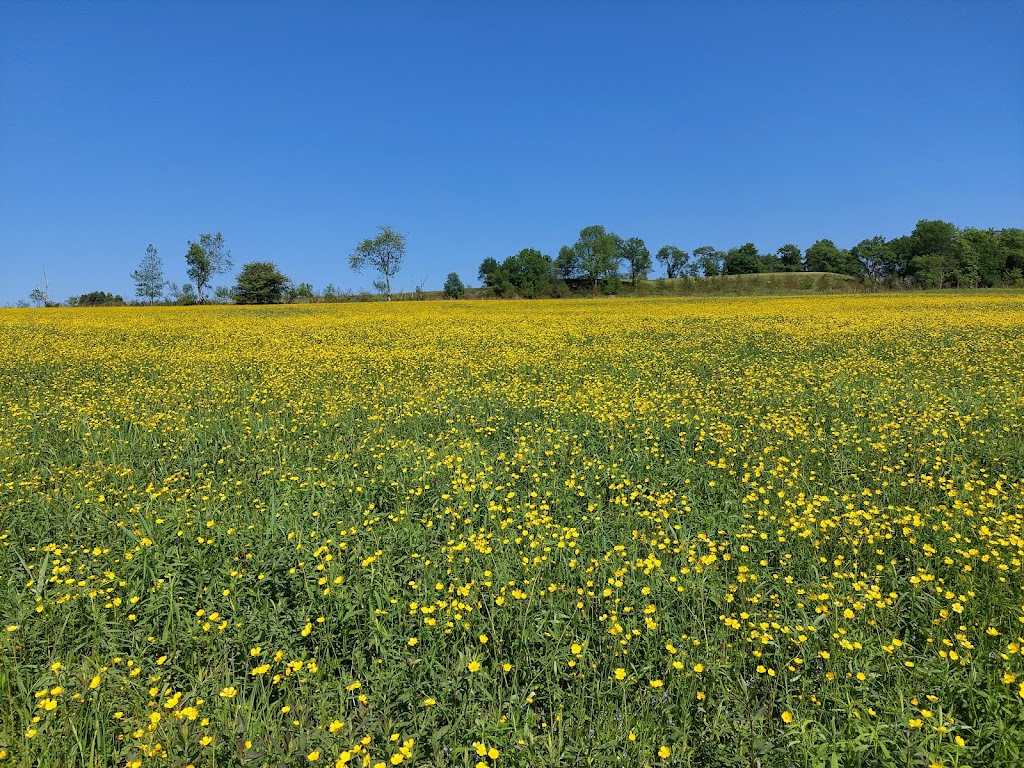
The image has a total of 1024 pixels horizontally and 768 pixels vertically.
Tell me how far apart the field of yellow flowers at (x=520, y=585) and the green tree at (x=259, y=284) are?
236 feet

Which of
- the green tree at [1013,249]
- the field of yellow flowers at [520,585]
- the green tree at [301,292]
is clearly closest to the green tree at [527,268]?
the green tree at [301,292]

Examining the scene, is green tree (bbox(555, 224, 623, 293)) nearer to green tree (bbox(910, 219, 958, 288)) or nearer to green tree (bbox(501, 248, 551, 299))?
green tree (bbox(501, 248, 551, 299))

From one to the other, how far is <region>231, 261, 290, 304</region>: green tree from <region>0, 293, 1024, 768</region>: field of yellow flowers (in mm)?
71907

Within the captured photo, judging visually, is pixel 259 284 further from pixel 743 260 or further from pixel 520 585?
pixel 743 260

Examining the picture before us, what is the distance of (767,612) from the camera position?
328 centimetres

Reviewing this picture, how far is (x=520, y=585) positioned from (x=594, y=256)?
101205 millimetres

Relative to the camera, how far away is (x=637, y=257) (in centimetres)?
10962

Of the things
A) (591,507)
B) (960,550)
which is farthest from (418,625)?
(960,550)

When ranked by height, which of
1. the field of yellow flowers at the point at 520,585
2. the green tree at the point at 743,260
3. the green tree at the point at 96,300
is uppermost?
the green tree at the point at 743,260

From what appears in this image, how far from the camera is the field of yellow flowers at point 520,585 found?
2463 mm

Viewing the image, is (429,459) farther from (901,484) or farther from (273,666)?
(901,484)

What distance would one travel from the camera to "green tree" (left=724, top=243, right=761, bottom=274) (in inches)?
5074

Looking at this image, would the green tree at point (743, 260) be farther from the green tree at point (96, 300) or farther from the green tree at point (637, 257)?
the green tree at point (96, 300)

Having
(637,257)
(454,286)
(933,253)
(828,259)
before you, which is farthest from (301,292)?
(828,259)
